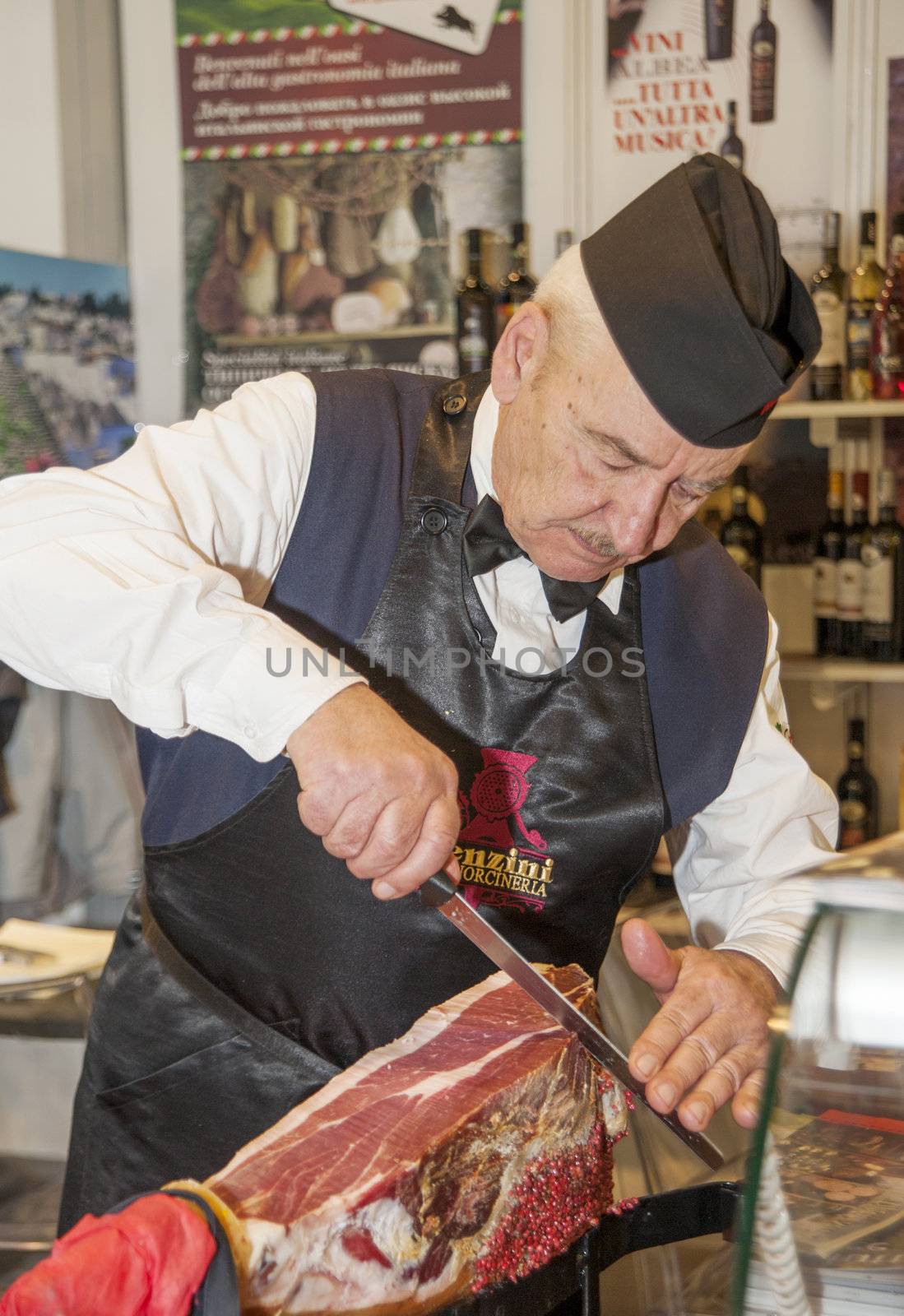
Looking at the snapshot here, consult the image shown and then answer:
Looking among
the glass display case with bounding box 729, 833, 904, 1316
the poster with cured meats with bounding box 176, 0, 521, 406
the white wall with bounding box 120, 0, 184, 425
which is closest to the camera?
the glass display case with bounding box 729, 833, 904, 1316

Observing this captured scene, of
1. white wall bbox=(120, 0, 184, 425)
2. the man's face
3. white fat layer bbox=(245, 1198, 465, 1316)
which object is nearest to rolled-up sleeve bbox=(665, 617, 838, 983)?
the man's face

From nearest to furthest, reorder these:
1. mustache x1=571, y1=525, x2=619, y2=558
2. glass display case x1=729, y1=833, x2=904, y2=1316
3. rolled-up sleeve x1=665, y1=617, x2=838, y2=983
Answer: glass display case x1=729, y1=833, x2=904, y2=1316 → mustache x1=571, y1=525, x2=619, y2=558 → rolled-up sleeve x1=665, y1=617, x2=838, y2=983

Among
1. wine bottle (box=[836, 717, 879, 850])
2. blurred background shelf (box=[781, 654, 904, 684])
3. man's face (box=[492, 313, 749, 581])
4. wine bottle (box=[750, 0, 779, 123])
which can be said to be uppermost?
wine bottle (box=[750, 0, 779, 123])

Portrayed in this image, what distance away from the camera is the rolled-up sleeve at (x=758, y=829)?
162 centimetres

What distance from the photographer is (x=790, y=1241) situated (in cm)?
73

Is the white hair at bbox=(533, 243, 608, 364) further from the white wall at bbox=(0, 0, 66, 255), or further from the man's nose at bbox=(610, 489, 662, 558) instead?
the white wall at bbox=(0, 0, 66, 255)

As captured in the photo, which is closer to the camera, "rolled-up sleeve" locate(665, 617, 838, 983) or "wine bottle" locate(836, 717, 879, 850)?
"rolled-up sleeve" locate(665, 617, 838, 983)

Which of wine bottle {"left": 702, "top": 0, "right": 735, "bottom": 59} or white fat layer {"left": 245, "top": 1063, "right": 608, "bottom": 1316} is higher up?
wine bottle {"left": 702, "top": 0, "right": 735, "bottom": 59}

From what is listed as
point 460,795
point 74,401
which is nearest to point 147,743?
point 460,795

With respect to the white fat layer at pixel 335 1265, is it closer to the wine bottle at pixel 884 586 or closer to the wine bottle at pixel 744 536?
the wine bottle at pixel 884 586

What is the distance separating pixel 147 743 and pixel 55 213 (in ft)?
9.21

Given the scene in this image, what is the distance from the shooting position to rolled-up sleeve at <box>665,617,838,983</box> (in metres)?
1.62

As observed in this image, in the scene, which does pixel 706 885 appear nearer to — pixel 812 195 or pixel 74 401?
pixel 812 195

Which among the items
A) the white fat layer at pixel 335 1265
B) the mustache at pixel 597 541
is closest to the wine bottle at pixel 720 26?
the mustache at pixel 597 541
